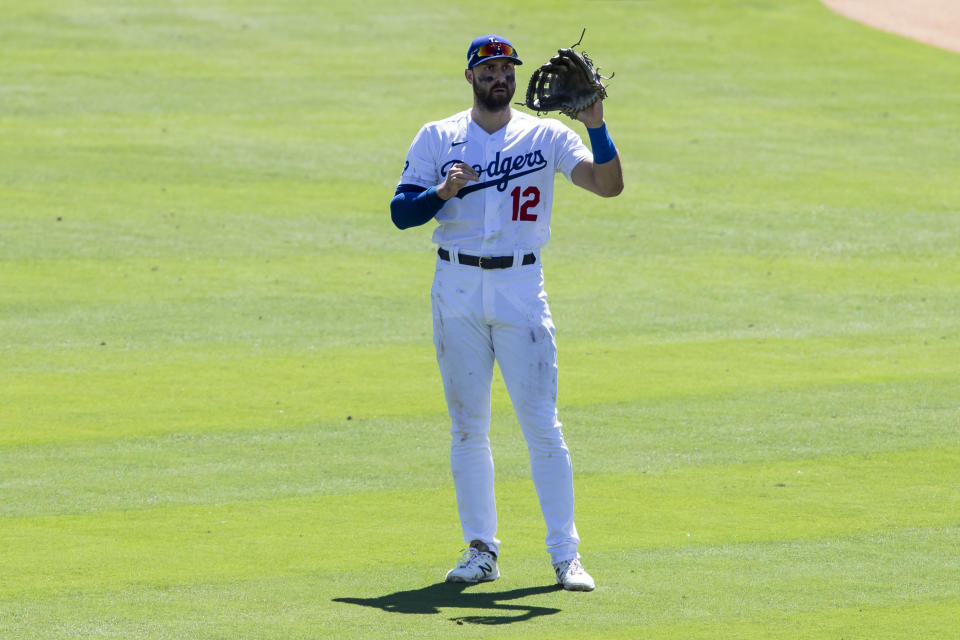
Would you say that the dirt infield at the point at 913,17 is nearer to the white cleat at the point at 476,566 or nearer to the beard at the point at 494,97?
the beard at the point at 494,97

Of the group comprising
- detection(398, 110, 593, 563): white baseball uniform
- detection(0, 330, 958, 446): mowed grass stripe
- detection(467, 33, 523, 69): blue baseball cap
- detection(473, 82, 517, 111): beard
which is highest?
detection(467, 33, 523, 69): blue baseball cap

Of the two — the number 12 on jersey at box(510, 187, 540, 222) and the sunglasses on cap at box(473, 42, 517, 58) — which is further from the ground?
the sunglasses on cap at box(473, 42, 517, 58)

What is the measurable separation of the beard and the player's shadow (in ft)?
7.61

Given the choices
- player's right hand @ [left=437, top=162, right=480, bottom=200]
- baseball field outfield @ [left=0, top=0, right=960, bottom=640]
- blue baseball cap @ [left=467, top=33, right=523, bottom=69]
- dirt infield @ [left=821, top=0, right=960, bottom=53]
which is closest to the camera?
player's right hand @ [left=437, top=162, right=480, bottom=200]

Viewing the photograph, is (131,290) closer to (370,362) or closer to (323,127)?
(370,362)

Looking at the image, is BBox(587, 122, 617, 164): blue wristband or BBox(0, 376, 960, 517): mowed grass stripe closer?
BBox(587, 122, 617, 164): blue wristband

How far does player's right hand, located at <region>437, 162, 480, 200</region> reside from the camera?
22.2ft

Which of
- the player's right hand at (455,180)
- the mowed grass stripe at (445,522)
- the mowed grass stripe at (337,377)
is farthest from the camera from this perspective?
the mowed grass stripe at (337,377)

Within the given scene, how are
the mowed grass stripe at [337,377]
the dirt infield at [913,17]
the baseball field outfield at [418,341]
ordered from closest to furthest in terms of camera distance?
the baseball field outfield at [418,341]
the mowed grass stripe at [337,377]
the dirt infield at [913,17]

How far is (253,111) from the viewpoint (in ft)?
67.5

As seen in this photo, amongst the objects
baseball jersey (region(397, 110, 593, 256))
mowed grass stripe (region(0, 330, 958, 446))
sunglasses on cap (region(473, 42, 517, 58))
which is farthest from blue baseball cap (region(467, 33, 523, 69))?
mowed grass stripe (region(0, 330, 958, 446))

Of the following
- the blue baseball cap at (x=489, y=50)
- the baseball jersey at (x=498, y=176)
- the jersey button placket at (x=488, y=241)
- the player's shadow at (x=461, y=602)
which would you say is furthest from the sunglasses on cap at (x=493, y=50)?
the player's shadow at (x=461, y=602)

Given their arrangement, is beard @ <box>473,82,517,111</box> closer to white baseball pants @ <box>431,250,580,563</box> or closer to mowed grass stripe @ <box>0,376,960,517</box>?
white baseball pants @ <box>431,250,580,563</box>

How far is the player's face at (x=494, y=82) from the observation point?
700 centimetres
